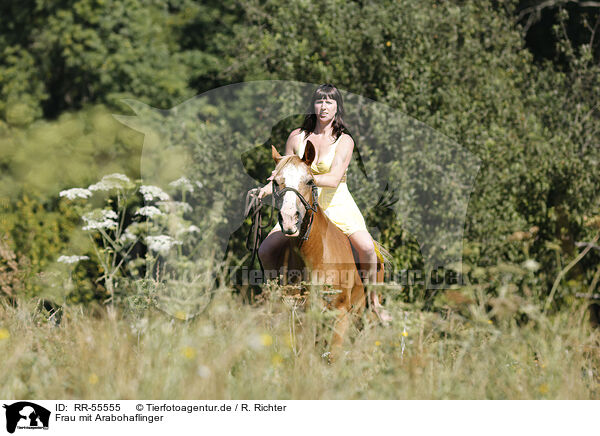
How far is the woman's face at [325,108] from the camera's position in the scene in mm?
4730

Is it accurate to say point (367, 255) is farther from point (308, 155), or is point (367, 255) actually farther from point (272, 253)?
point (308, 155)

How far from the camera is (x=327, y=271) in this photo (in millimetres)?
4520

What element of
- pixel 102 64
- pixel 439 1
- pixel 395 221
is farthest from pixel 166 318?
pixel 102 64

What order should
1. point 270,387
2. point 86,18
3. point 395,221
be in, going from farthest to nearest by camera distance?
point 86,18
point 395,221
point 270,387

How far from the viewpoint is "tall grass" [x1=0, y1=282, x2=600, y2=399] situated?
3555 mm

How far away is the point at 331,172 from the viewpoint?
4.62 metres

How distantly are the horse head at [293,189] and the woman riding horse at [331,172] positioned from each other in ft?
0.84

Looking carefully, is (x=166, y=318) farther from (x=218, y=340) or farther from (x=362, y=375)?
(x=362, y=375)

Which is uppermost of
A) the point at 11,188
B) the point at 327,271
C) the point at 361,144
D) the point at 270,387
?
the point at 361,144

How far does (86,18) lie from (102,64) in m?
1.05

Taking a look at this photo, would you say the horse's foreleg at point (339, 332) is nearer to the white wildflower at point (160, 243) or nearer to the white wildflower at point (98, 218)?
the white wildflower at point (160, 243)

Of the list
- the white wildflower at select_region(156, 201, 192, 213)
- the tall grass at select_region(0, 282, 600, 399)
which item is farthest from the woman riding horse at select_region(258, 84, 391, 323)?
the white wildflower at select_region(156, 201, 192, 213)
